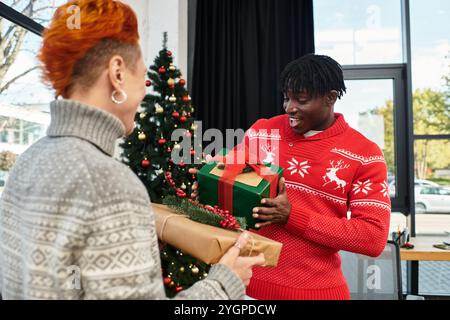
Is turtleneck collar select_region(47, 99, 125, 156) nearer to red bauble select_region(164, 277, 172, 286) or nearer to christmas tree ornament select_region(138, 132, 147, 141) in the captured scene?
red bauble select_region(164, 277, 172, 286)

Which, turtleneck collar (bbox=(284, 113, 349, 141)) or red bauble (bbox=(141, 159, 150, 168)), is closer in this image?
turtleneck collar (bbox=(284, 113, 349, 141))

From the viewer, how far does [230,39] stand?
3771mm

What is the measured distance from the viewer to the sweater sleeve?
1.14 metres

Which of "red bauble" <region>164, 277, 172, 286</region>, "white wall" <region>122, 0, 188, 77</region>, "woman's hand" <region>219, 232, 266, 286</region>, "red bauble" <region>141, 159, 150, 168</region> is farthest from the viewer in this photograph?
"white wall" <region>122, 0, 188, 77</region>

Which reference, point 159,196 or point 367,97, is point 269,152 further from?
point 367,97

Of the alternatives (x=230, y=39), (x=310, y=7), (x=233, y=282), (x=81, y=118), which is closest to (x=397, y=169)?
(x=310, y=7)

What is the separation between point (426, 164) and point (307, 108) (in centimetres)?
291

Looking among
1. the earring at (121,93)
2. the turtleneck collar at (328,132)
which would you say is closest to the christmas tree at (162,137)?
the turtleneck collar at (328,132)

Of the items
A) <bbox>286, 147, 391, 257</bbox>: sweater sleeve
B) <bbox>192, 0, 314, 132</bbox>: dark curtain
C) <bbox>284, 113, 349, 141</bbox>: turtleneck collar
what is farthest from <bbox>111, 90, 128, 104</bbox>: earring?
<bbox>192, 0, 314, 132</bbox>: dark curtain

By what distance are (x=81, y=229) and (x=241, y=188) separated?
1.79 ft

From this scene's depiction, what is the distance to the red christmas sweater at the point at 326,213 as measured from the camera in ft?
3.76

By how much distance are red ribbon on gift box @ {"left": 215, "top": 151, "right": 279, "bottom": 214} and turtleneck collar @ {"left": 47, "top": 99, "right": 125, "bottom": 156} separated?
0.46 meters

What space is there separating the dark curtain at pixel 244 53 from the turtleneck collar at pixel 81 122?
10.1ft

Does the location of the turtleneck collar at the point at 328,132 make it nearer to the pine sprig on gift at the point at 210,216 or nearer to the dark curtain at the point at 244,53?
the pine sprig on gift at the point at 210,216
